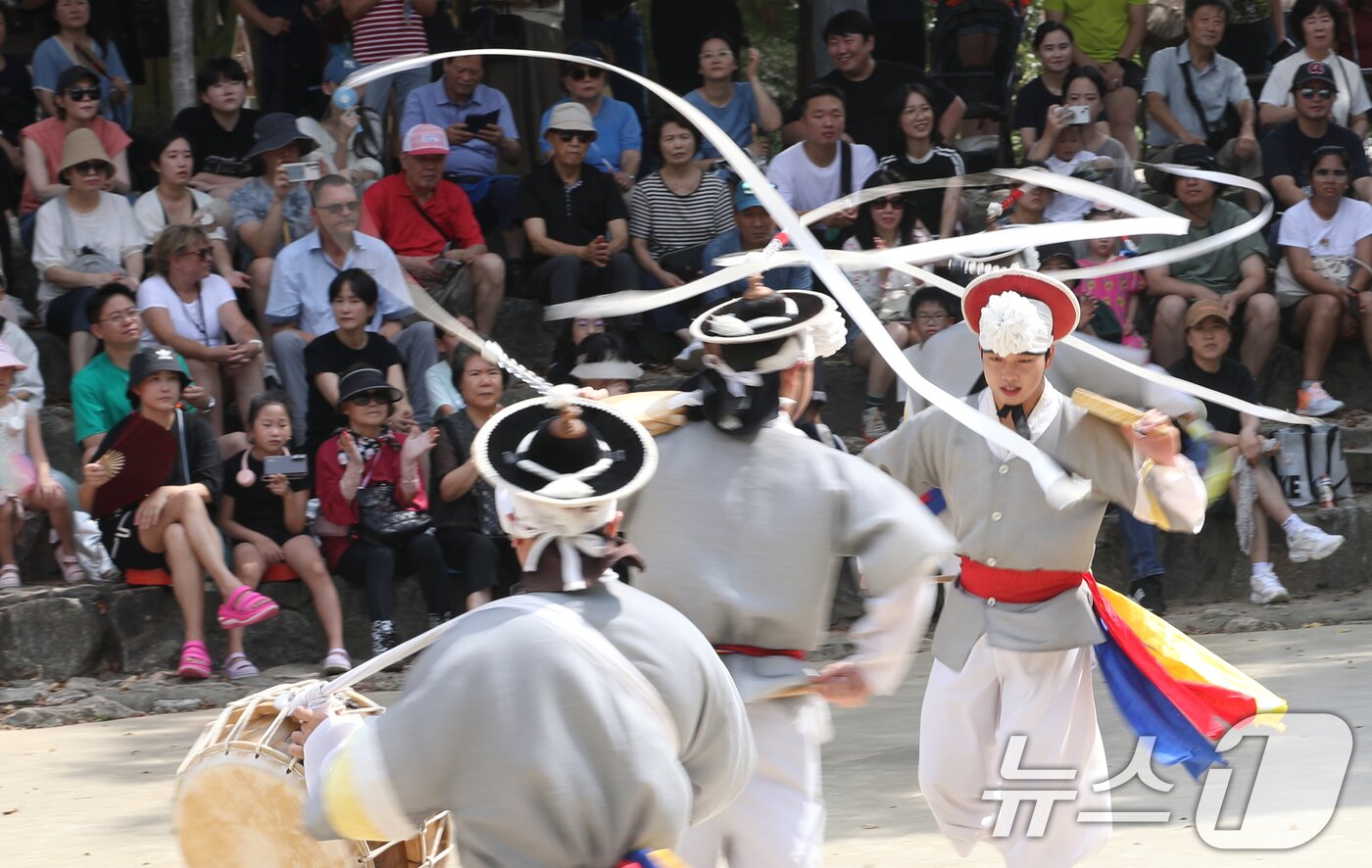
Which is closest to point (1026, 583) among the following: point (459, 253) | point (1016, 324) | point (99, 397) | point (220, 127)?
point (1016, 324)

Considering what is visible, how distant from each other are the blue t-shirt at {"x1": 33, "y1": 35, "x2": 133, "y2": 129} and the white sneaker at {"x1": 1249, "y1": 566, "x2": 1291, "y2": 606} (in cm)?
715

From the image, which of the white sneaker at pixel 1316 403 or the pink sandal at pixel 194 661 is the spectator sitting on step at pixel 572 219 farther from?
the white sneaker at pixel 1316 403

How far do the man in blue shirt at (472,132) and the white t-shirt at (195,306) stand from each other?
188cm

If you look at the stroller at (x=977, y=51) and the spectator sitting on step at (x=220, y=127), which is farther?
the stroller at (x=977, y=51)

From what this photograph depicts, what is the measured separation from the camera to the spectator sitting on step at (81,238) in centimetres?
913

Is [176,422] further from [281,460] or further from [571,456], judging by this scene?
[571,456]

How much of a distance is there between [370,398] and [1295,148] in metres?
6.29

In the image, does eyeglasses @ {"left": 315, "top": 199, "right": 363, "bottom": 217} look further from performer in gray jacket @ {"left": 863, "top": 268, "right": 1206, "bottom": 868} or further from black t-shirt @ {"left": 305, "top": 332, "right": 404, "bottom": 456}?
performer in gray jacket @ {"left": 863, "top": 268, "right": 1206, "bottom": 868}

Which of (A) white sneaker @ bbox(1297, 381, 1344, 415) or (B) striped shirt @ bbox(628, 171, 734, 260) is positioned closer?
(A) white sneaker @ bbox(1297, 381, 1344, 415)

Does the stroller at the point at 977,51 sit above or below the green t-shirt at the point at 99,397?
above

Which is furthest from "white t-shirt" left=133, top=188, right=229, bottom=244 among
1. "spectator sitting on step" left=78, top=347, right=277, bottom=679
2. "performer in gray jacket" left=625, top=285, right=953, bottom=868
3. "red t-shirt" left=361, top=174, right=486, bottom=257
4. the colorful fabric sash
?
"performer in gray jacket" left=625, top=285, right=953, bottom=868

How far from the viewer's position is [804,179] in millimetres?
10148

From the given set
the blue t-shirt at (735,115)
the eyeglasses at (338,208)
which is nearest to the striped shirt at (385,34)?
the eyeglasses at (338,208)

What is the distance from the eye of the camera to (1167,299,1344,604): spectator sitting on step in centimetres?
916
